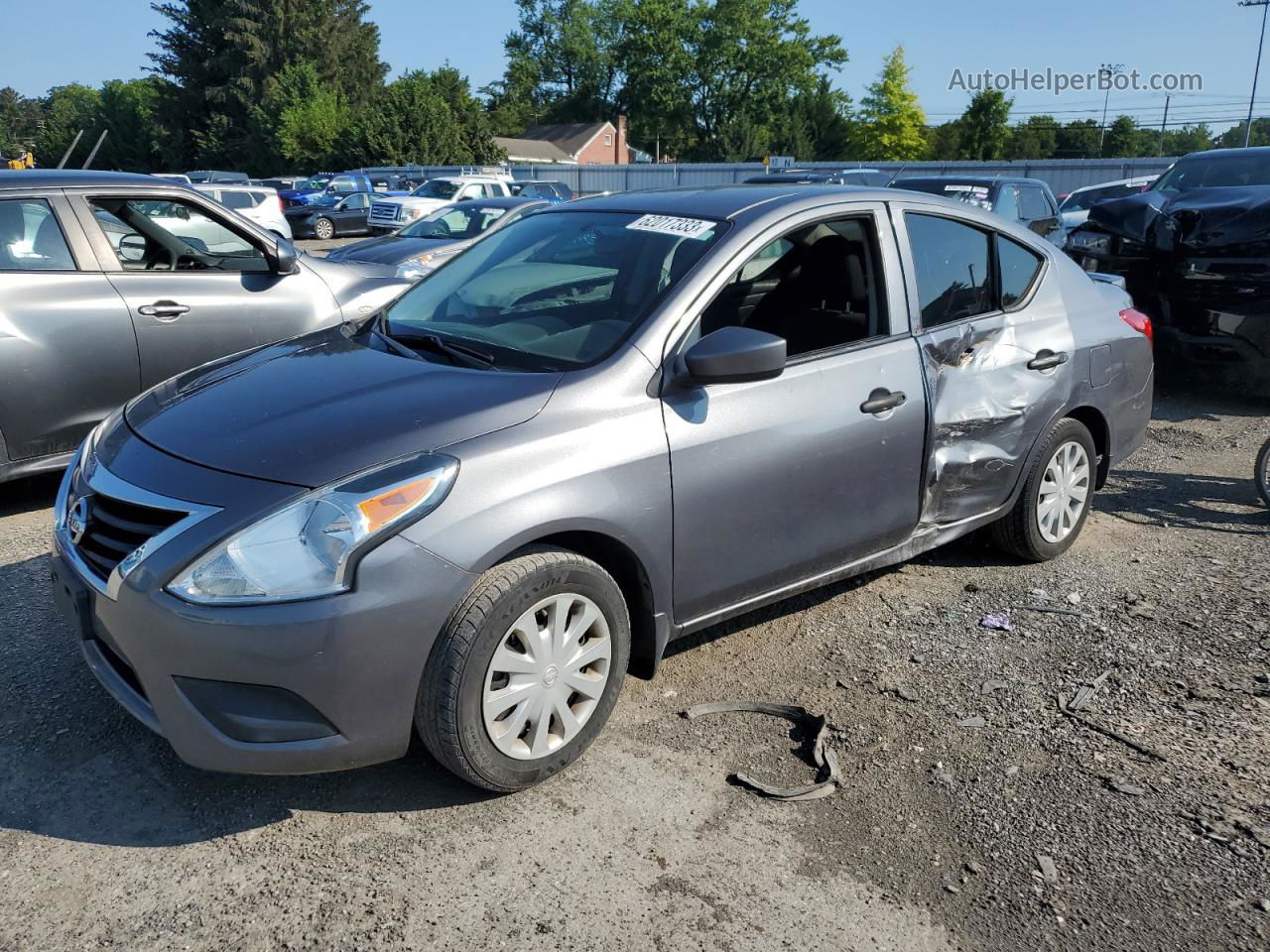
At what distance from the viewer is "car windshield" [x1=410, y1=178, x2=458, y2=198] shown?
26141 mm

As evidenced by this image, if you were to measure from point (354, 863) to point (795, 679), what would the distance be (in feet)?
5.56

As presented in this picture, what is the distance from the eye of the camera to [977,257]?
4.44 meters

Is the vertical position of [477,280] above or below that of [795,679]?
above

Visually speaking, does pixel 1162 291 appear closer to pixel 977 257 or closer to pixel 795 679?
pixel 977 257

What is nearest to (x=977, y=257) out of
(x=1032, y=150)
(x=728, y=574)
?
(x=728, y=574)

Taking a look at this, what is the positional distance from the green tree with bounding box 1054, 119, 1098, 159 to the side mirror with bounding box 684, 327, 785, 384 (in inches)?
3733

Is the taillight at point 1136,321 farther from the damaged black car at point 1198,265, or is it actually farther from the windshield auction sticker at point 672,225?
the damaged black car at point 1198,265

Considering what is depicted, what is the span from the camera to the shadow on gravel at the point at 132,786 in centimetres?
291

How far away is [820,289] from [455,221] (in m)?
8.89

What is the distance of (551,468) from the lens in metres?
2.96

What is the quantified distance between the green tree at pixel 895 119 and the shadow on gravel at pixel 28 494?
241ft

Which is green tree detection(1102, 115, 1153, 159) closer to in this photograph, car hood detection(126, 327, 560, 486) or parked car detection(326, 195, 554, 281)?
→ parked car detection(326, 195, 554, 281)

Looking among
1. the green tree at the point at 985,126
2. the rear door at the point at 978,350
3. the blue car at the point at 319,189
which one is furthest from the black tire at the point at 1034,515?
the green tree at the point at 985,126

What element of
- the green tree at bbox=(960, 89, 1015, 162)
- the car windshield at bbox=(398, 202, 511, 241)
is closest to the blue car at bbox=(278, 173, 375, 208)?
the car windshield at bbox=(398, 202, 511, 241)
